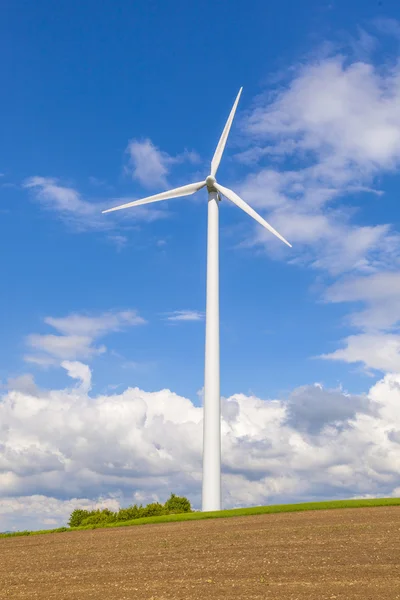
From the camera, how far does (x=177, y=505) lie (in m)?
61.4

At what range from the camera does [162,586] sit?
26.0 meters

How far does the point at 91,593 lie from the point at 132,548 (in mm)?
7797

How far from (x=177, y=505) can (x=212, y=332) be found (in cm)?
1997

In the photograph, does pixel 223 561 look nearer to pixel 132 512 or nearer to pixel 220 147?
pixel 132 512

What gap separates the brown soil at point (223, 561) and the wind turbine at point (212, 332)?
6.84 m

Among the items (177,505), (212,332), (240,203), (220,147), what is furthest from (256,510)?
(220,147)

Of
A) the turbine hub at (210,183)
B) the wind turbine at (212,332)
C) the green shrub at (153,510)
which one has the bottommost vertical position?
the green shrub at (153,510)

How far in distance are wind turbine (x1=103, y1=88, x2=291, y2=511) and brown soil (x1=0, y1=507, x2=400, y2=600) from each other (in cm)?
684

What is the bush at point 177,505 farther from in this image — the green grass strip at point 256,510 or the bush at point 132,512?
the green grass strip at point 256,510

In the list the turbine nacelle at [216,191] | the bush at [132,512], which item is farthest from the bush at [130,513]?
the turbine nacelle at [216,191]

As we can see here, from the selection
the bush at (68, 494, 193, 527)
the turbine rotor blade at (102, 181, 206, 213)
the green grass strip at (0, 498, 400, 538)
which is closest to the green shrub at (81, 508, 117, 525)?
the bush at (68, 494, 193, 527)

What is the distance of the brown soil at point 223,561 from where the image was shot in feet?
82.3

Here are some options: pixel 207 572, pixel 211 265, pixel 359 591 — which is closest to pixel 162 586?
pixel 207 572

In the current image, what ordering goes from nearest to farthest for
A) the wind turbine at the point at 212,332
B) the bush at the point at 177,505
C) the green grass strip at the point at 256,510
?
1. the green grass strip at the point at 256,510
2. the wind turbine at the point at 212,332
3. the bush at the point at 177,505
